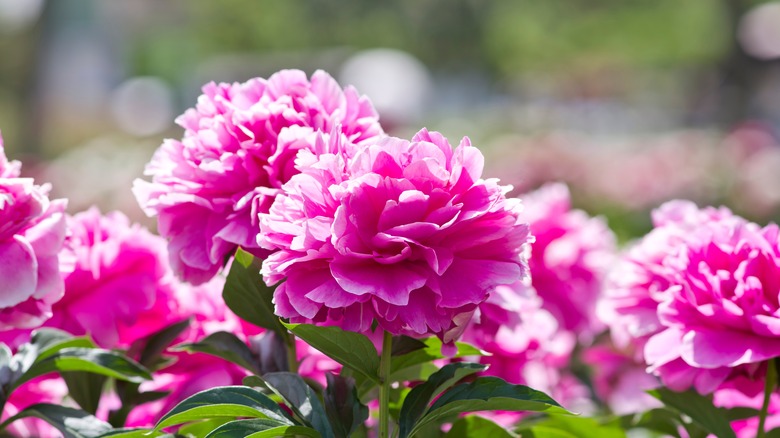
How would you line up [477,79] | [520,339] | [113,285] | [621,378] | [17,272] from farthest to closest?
[477,79] → [621,378] → [520,339] → [113,285] → [17,272]

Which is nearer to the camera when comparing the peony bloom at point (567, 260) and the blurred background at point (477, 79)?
the peony bloom at point (567, 260)

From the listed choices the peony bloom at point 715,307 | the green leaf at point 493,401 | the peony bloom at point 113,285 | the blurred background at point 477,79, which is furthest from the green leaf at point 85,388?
the blurred background at point 477,79

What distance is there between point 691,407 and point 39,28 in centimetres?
1239

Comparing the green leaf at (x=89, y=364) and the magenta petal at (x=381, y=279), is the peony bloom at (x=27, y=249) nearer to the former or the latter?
the green leaf at (x=89, y=364)

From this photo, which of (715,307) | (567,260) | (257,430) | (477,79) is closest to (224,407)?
(257,430)

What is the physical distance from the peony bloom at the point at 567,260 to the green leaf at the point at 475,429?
0.52 meters

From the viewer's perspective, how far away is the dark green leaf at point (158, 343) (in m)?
1.14

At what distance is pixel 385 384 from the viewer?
0.92 metres

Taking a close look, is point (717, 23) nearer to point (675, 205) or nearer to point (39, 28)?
point (39, 28)

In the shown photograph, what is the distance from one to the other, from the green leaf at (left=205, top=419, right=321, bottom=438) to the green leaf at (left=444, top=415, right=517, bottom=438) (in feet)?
0.77

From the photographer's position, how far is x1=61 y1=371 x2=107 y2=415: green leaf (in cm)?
113

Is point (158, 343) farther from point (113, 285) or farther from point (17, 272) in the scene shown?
point (17, 272)

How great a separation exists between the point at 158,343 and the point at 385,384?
0.33 metres

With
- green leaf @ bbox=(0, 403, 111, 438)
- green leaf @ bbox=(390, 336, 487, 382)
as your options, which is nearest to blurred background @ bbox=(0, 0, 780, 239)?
green leaf @ bbox=(0, 403, 111, 438)
